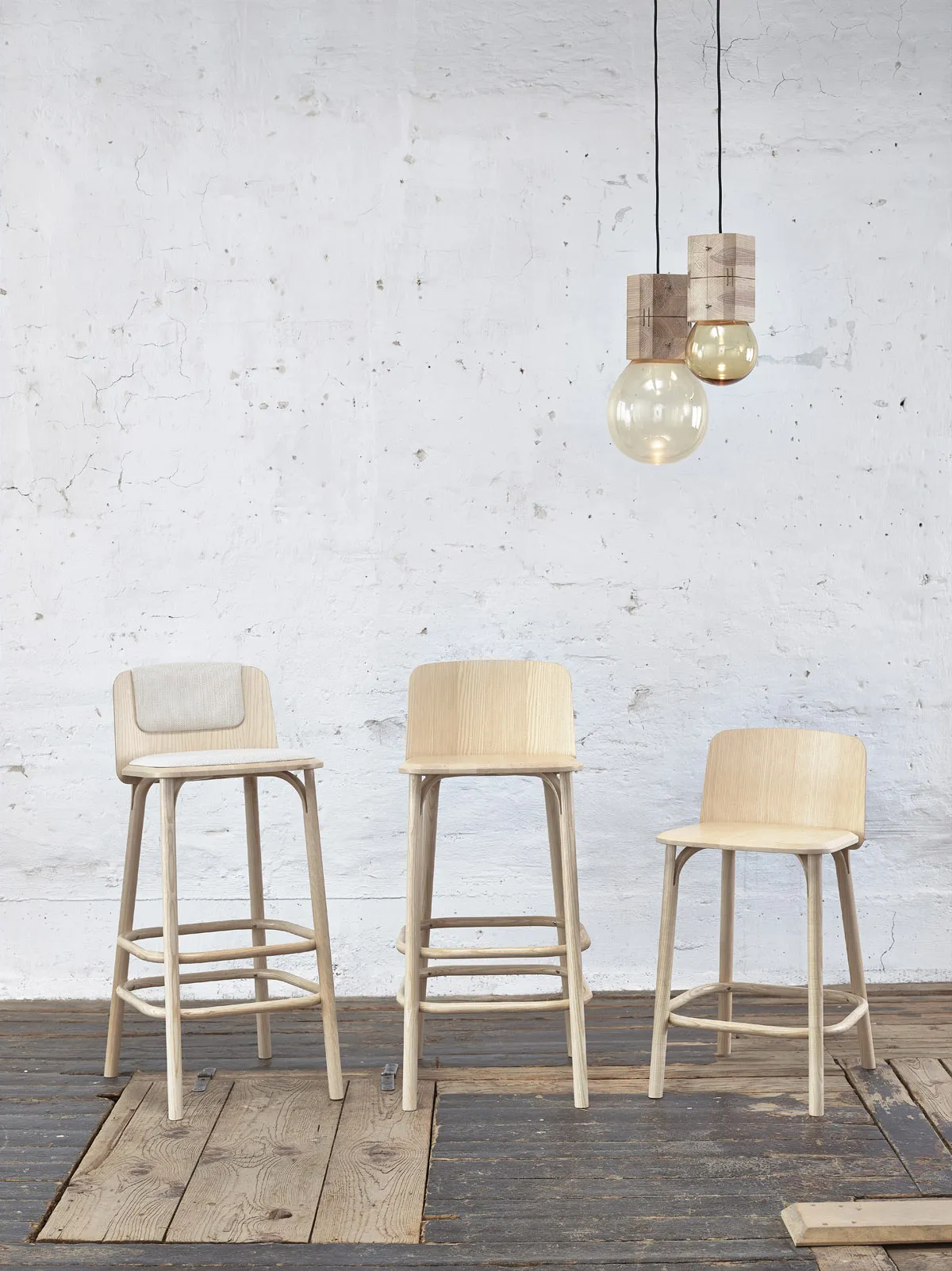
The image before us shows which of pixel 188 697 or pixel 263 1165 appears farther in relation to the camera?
pixel 188 697

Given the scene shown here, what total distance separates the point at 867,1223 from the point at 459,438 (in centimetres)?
252

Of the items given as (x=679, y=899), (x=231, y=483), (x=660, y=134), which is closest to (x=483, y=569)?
(x=231, y=483)

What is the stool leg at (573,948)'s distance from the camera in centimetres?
305

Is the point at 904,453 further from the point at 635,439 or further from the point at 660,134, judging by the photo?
the point at 635,439

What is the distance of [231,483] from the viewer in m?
4.09

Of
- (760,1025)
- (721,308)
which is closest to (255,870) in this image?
(760,1025)

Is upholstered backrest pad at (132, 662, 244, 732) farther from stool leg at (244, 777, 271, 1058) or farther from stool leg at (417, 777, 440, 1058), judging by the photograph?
stool leg at (417, 777, 440, 1058)

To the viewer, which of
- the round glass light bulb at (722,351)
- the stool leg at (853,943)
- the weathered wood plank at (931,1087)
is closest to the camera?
the round glass light bulb at (722,351)

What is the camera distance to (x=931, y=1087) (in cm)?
317

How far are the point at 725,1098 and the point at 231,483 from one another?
7.59 ft

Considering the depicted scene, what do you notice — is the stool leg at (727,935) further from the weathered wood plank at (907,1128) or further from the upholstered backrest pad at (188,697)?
the upholstered backrest pad at (188,697)

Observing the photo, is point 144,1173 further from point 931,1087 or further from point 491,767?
point 931,1087

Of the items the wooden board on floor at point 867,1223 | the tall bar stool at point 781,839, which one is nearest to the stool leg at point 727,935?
the tall bar stool at point 781,839

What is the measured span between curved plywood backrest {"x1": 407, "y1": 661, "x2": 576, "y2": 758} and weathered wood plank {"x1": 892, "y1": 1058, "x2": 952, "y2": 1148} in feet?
3.95
